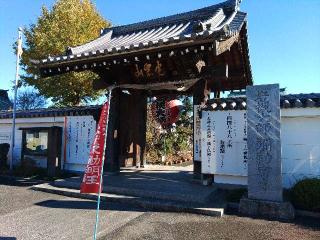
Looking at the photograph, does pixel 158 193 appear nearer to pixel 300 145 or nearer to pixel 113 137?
pixel 113 137

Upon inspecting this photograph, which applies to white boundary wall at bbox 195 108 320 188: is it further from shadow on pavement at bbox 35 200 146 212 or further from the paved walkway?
shadow on pavement at bbox 35 200 146 212

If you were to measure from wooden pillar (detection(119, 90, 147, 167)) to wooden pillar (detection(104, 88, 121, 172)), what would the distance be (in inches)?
22.6

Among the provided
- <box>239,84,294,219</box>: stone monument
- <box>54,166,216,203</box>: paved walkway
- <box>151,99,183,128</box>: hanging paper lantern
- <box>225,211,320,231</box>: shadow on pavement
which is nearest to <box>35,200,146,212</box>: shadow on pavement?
<box>54,166,216,203</box>: paved walkway

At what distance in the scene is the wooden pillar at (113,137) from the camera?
435 inches

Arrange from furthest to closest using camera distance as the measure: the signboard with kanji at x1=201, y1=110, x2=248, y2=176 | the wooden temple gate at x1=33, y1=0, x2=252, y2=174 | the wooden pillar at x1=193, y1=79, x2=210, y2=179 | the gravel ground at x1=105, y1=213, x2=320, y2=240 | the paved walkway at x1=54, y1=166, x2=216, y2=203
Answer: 1. the wooden pillar at x1=193, y1=79, x2=210, y2=179
2. the signboard with kanji at x1=201, y1=110, x2=248, y2=176
3. the wooden temple gate at x1=33, y1=0, x2=252, y2=174
4. the paved walkway at x1=54, y1=166, x2=216, y2=203
5. the gravel ground at x1=105, y1=213, x2=320, y2=240

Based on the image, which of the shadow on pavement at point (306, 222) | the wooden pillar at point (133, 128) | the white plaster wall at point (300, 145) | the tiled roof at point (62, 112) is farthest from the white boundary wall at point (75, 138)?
the white plaster wall at point (300, 145)

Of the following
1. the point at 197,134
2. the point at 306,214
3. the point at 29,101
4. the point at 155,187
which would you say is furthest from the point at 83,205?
the point at 29,101

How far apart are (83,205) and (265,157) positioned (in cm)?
478

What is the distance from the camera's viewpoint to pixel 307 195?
7.04 meters

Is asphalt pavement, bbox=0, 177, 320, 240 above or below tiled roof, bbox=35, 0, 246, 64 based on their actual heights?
below

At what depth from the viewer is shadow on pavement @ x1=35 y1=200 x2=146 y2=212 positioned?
24.4 ft

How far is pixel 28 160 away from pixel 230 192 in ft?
29.7

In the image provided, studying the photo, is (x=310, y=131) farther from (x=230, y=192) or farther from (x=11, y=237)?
(x=11, y=237)

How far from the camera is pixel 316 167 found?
8312 millimetres
